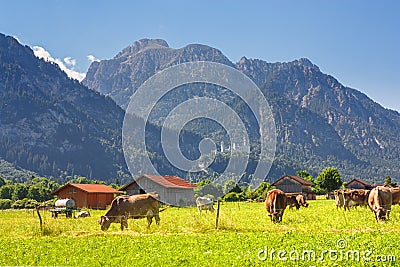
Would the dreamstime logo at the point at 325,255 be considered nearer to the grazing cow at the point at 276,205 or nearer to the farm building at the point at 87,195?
the grazing cow at the point at 276,205

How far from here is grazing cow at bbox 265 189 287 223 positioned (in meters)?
24.5

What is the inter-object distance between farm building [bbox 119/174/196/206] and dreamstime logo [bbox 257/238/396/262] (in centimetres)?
5601

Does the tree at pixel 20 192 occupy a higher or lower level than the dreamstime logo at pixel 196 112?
lower

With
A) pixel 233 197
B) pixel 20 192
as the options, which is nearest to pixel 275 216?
pixel 233 197

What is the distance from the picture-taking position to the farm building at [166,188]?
230 ft

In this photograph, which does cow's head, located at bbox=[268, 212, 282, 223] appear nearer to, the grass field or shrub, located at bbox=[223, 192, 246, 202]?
the grass field

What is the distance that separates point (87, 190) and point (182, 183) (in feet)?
54.1

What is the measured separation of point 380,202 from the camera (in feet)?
78.2

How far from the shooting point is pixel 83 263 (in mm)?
13195

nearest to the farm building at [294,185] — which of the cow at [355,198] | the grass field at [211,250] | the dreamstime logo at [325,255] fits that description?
the cow at [355,198]

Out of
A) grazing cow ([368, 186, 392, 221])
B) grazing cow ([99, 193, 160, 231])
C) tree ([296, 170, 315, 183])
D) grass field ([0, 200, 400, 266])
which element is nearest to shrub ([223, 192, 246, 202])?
tree ([296, 170, 315, 183])

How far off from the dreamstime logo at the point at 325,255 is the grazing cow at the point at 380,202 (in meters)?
10.6

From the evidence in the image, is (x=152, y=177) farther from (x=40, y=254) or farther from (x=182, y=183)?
(x=40, y=254)

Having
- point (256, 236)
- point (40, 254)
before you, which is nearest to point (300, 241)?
point (256, 236)
